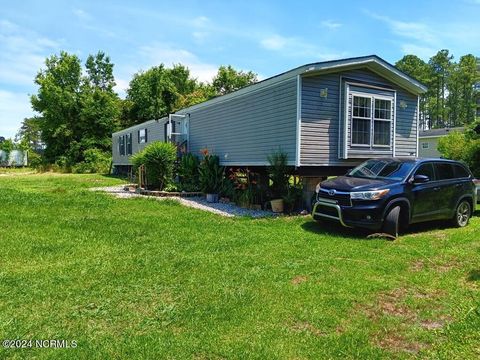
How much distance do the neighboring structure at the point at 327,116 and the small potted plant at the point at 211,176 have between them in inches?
26.8

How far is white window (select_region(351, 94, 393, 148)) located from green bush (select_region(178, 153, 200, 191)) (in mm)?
6362

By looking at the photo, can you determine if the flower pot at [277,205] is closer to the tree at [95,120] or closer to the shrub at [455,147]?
the shrub at [455,147]

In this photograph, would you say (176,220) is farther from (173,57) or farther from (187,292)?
(173,57)

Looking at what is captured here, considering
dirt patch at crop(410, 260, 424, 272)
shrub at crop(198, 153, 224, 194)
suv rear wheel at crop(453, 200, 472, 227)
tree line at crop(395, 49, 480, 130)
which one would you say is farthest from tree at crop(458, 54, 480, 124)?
dirt patch at crop(410, 260, 424, 272)

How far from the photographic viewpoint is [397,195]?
718 cm

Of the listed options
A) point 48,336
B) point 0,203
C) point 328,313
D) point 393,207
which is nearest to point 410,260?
point 393,207

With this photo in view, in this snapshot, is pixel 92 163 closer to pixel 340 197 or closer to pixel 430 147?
pixel 340 197

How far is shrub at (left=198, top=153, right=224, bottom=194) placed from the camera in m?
13.7

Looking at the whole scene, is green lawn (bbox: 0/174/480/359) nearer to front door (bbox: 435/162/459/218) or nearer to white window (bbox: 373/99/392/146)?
front door (bbox: 435/162/459/218)

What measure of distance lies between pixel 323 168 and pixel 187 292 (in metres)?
7.26

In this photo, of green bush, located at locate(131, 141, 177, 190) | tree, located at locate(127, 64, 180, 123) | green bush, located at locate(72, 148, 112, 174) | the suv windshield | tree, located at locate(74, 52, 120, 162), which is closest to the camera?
the suv windshield

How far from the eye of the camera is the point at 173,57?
139 ft

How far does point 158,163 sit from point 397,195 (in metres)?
9.52

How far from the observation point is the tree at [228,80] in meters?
42.6
